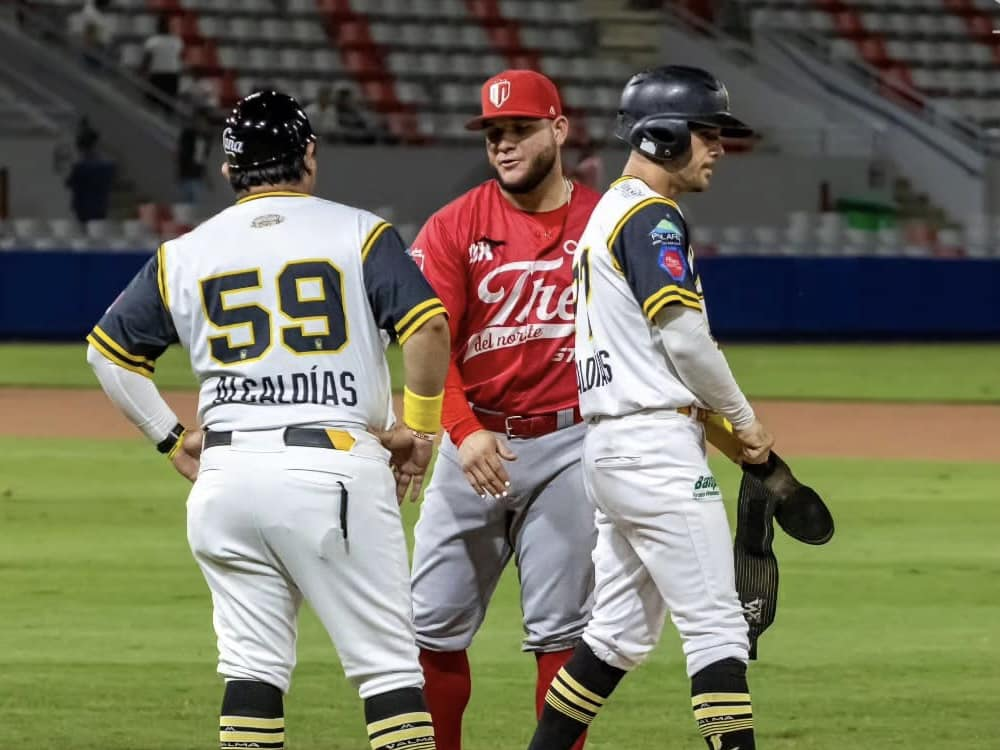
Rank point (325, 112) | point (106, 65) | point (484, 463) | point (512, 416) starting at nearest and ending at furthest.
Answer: point (484, 463) < point (512, 416) < point (325, 112) < point (106, 65)

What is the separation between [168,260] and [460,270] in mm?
1202

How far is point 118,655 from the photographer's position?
7645mm

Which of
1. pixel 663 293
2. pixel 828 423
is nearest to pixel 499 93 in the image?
pixel 663 293

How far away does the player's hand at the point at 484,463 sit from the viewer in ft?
18.0

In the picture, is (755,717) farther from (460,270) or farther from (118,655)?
(118,655)

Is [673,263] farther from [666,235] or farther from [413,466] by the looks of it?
[413,466]

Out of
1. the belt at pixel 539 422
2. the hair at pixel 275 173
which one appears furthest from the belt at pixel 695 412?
the hair at pixel 275 173

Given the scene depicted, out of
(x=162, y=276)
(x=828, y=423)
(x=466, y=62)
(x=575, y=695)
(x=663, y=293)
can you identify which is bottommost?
(x=828, y=423)

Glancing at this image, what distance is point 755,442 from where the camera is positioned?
520 cm

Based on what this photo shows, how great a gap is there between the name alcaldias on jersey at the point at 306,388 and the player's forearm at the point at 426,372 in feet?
0.52

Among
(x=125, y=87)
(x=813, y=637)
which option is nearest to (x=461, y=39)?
(x=125, y=87)

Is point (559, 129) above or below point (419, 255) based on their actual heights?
above

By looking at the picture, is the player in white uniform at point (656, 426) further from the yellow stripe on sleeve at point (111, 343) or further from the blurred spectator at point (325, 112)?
the blurred spectator at point (325, 112)

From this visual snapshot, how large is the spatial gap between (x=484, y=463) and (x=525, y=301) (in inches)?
21.3
